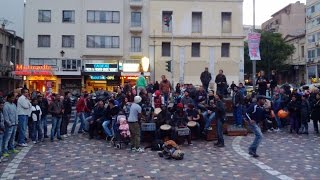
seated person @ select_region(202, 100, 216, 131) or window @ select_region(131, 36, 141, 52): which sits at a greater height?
window @ select_region(131, 36, 141, 52)

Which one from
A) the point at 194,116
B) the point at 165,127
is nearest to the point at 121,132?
A: the point at 165,127

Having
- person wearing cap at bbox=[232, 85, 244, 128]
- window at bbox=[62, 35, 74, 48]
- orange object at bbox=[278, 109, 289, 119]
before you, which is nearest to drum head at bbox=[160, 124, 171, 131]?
person wearing cap at bbox=[232, 85, 244, 128]

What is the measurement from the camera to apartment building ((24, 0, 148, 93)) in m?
47.7

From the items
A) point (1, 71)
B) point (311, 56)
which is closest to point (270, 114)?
point (1, 71)

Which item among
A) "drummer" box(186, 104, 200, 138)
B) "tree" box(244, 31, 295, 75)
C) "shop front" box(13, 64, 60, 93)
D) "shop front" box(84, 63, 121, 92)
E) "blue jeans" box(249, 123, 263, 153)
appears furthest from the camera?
"tree" box(244, 31, 295, 75)

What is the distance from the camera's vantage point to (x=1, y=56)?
42719 millimetres

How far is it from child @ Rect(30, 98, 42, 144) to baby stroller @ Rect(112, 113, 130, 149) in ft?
10.4

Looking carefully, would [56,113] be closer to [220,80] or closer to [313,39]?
[220,80]

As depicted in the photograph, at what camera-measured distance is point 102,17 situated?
48.7 metres

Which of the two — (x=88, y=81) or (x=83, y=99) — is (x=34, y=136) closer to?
(x=83, y=99)

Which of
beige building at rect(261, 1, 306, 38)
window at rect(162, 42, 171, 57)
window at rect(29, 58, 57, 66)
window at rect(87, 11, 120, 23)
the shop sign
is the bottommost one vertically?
the shop sign

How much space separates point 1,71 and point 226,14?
26.9 meters

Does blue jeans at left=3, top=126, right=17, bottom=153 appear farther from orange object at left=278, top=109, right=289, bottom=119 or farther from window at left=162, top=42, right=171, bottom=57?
window at left=162, top=42, right=171, bottom=57

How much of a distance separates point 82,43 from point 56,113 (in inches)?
1274
